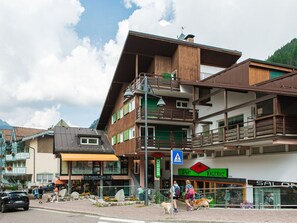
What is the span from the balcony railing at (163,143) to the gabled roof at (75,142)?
10463 millimetres

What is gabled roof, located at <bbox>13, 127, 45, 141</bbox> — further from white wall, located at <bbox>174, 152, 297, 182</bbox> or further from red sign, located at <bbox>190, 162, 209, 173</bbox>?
white wall, located at <bbox>174, 152, 297, 182</bbox>

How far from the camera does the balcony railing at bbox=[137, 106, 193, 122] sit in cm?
2935

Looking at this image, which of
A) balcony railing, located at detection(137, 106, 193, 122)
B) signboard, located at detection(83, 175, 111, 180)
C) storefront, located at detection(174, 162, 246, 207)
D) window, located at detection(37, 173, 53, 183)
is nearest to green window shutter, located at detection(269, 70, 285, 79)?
storefront, located at detection(174, 162, 246, 207)

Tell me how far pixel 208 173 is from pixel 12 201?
14504 millimetres

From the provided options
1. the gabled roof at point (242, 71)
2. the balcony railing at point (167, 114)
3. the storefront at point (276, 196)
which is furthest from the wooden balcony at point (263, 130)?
the balcony railing at point (167, 114)

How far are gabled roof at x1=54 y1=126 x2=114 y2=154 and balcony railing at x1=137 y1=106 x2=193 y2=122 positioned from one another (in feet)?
35.1

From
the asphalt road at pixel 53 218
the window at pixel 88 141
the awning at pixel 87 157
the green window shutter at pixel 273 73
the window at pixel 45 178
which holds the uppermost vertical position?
the green window shutter at pixel 273 73

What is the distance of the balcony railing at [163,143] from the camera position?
28.7 metres

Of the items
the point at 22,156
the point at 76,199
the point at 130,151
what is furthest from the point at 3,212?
the point at 22,156

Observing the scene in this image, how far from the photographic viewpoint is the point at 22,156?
54594 mm

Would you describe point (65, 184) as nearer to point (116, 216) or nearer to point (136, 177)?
point (136, 177)

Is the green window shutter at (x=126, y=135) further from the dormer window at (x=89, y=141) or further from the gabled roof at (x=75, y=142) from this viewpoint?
the dormer window at (x=89, y=141)

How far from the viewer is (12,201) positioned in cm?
2342

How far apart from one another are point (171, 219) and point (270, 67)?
14410 millimetres
